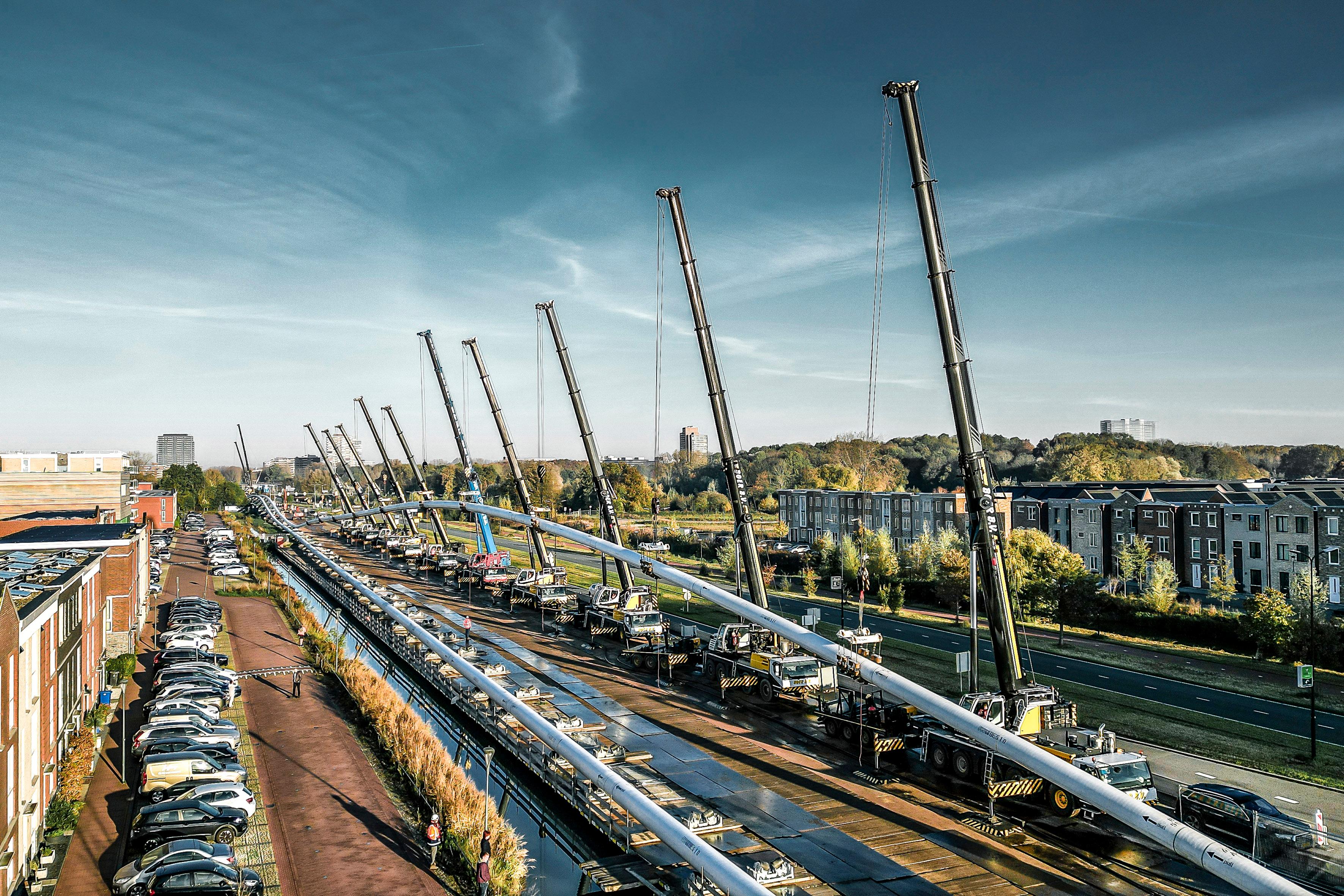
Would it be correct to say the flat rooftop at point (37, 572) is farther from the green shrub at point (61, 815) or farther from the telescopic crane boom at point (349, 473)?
the telescopic crane boom at point (349, 473)

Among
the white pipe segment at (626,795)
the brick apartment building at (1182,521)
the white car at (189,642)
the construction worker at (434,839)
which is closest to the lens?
the white pipe segment at (626,795)

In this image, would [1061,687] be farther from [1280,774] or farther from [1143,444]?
[1143,444]

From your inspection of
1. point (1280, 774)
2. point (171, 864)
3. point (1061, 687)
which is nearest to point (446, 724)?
point (171, 864)

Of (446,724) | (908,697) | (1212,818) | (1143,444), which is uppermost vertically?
(1143,444)

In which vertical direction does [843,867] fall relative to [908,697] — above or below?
Result: below

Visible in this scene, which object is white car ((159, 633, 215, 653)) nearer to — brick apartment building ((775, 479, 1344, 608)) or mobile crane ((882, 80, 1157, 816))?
mobile crane ((882, 80, 1157, 816))

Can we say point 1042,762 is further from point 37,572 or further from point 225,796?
point 37,572

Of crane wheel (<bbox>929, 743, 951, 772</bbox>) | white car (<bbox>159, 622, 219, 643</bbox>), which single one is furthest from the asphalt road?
white car (<bbox>159, 622, 219, 643</bbox>)

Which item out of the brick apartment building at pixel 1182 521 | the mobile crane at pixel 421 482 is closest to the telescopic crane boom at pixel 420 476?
the mobile crane at pixel 421 482
